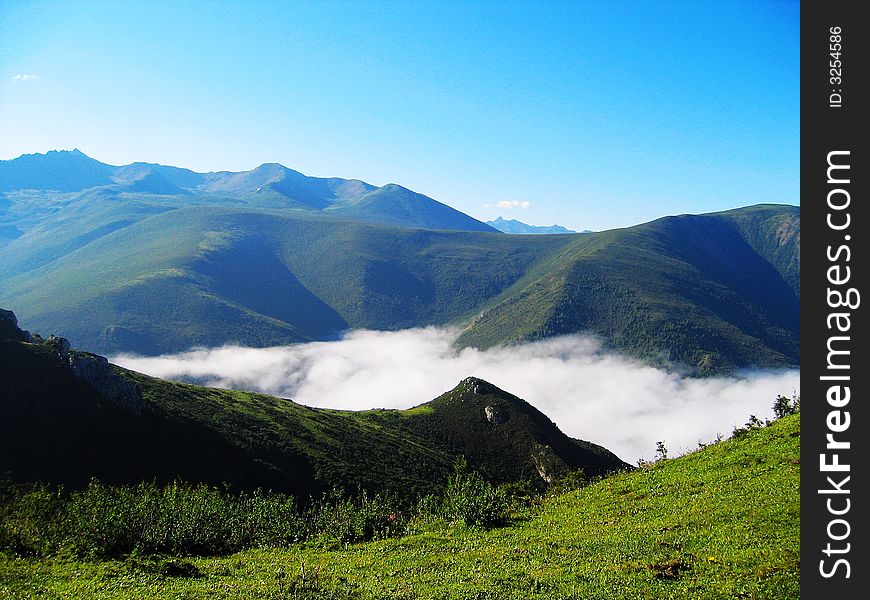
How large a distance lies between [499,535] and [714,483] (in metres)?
16.5

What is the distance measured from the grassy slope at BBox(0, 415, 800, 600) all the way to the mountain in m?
89.7

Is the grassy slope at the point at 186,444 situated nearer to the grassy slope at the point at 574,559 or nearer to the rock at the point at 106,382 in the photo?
the rock at the point at 106,382

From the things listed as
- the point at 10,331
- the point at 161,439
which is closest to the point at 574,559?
the point at 161,439

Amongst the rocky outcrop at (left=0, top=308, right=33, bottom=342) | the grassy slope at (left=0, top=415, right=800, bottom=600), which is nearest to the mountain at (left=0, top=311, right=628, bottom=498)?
the rocky outcrop at (left=0, top=308, right=33, bottom=342)

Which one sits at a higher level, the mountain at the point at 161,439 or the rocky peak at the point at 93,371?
the rocky peak at the point at 93,371

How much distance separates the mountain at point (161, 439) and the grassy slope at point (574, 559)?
3532 inches

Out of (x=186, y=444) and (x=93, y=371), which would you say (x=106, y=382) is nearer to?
(x=93, y=371)

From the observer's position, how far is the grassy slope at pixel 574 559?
74.3 ft

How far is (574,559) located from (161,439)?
13049 centimetres

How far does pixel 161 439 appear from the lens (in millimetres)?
130125

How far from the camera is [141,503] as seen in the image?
158 ft

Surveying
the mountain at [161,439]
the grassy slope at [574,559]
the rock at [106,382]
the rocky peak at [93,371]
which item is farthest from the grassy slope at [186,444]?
the grassy slope at [574,559]

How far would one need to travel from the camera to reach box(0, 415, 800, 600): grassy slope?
2266 centimetres

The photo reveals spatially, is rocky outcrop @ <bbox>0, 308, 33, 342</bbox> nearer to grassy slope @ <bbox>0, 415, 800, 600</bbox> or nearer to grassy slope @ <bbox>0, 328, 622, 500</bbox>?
grassy slope @ <bbox>0, 328, 622, 500</bbox>
